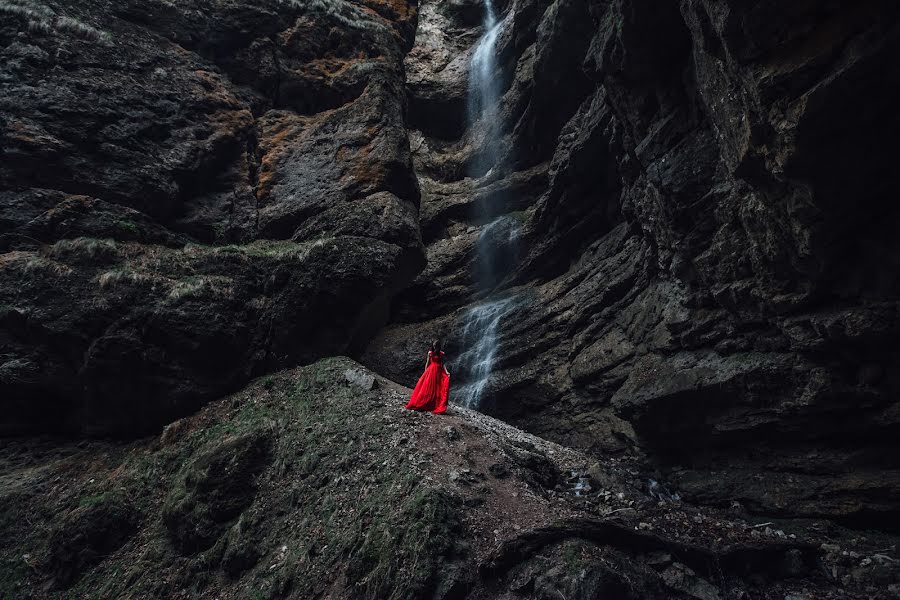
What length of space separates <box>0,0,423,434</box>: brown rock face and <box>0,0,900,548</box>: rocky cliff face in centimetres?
8

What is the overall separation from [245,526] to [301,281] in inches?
306

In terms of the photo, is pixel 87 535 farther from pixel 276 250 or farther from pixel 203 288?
pixel 276 250

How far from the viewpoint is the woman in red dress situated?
429 inches

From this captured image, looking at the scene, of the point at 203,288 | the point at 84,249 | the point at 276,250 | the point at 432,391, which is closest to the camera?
the point at 432,391

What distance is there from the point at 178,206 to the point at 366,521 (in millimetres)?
13396

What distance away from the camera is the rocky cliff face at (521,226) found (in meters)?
7.53

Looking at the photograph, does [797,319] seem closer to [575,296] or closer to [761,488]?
[761,488]

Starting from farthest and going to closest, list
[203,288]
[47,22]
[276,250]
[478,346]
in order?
[478,346] → [47,22] → [276,250] → [203,288]

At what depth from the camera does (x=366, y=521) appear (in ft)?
26.1

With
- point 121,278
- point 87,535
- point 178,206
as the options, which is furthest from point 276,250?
point 87,535

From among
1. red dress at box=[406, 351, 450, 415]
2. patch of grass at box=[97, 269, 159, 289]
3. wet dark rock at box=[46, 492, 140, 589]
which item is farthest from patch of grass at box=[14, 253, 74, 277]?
red dress at box=[406, 351, 450, 415]

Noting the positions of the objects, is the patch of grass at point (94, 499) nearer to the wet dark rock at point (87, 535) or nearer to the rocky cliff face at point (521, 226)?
the wet dark rock at point (87, 535)

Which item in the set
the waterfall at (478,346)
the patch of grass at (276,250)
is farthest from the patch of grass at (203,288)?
the waterfall at (478,346)

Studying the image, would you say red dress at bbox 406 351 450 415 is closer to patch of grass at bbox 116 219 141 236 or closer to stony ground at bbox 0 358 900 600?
stony ground at bbox 0 358 900 600
